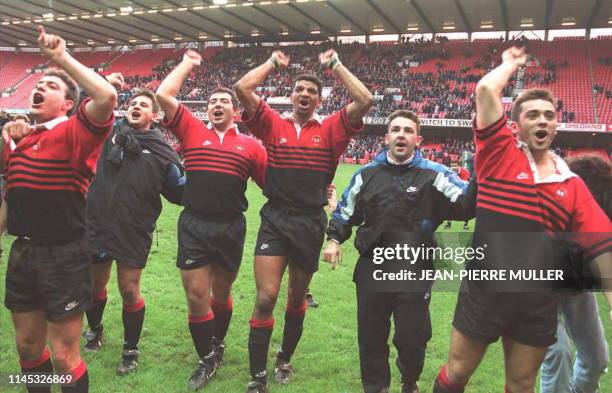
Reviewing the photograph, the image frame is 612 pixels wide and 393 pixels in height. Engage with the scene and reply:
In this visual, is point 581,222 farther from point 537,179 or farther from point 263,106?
point 263,106

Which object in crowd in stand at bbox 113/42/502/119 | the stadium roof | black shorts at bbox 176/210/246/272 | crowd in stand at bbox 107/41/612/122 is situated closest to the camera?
black shorts at bbox 176/210/246/272

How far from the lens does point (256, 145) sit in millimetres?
4352

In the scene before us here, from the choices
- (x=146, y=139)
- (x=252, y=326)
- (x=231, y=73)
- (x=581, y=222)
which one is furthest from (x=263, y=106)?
(x=231, y=73)

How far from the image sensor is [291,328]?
4117 mm

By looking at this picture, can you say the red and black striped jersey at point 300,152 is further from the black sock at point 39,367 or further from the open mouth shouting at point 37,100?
the black sock at point 39,367

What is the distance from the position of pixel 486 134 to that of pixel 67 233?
8.65 ft

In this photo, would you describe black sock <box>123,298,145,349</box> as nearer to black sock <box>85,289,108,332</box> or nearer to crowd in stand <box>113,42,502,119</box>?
black sock <box>85,289,108,332</box>

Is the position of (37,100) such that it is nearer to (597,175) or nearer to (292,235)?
(292,235)

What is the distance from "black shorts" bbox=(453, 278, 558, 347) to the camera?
2641 millimetres

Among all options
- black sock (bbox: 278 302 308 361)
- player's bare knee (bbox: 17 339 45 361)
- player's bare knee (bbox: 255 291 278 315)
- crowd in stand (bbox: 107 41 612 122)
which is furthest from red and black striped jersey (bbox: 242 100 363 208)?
crowd in stand (bbox: 107 41 612 122)

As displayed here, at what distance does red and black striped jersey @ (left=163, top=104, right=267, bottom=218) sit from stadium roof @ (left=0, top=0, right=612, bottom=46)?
95.7 ft

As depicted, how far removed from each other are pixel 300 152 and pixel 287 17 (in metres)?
34.8

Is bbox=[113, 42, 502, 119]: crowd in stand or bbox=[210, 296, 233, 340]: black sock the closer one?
bbox=[210, 296, 233, 340]: black sock

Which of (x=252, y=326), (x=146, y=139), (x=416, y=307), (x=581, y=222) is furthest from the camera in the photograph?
(x=146, y=139)
